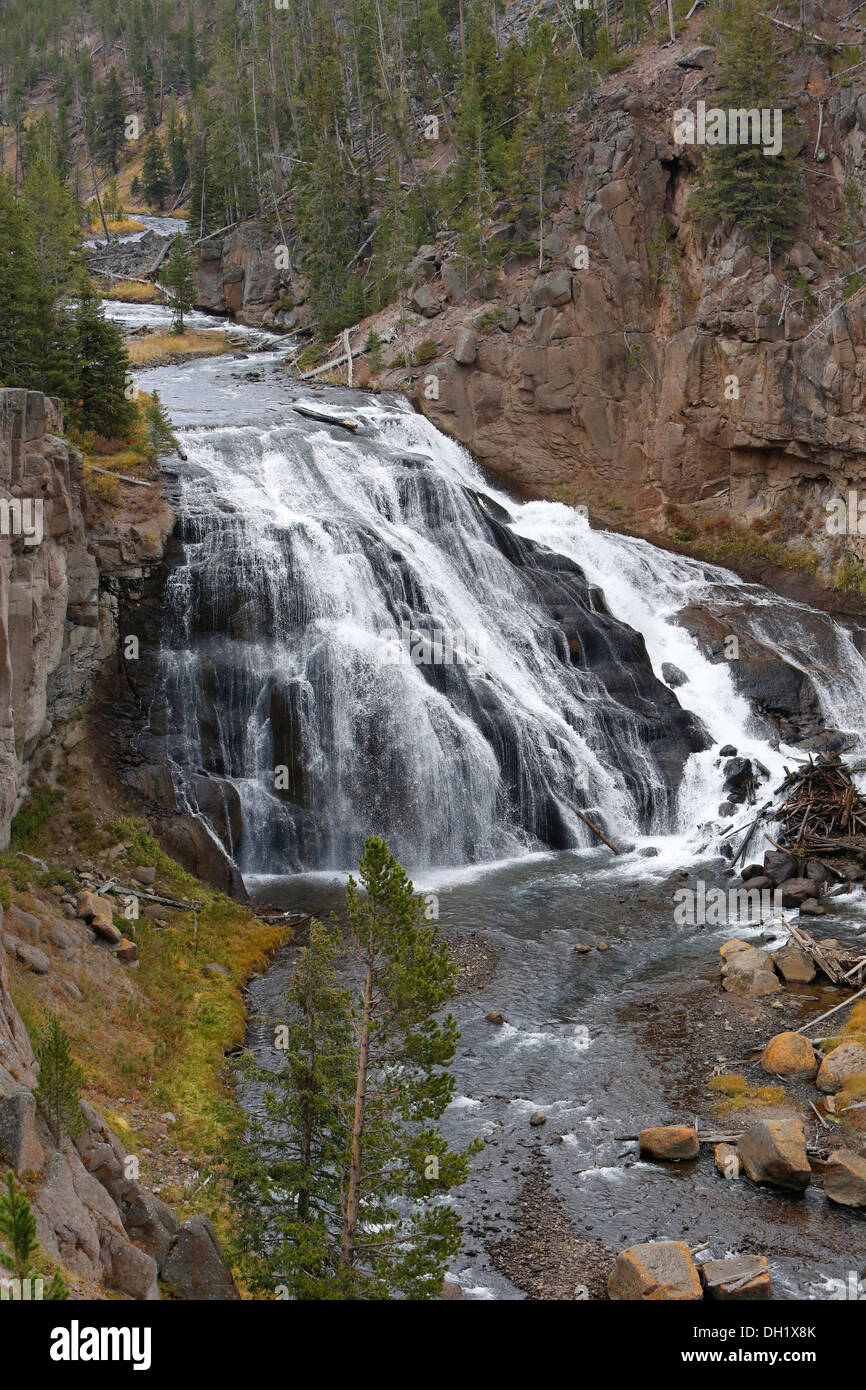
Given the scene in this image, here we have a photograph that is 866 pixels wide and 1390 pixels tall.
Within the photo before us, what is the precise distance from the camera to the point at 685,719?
1441 inches

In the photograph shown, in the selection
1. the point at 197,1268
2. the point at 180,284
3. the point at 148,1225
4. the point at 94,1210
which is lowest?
the point at 197,1268

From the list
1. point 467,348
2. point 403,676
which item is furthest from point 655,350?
point 403,676

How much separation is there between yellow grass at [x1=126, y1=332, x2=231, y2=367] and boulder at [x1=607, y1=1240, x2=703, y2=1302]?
5498 cm

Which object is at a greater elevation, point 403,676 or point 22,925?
point 403,676

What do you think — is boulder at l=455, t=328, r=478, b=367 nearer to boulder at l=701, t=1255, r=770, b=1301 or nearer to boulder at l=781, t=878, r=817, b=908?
boulder at l=781, t=878, r=817, b=908

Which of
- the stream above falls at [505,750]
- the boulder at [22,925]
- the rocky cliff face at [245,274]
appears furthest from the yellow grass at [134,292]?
the boulder at [22,925]

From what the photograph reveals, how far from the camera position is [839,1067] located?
19.4 metres

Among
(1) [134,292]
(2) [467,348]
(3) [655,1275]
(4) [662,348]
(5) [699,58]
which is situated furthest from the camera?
(1) [134,292]

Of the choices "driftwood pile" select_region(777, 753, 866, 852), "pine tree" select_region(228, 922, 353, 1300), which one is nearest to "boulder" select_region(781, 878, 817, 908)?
"driftwood pile" select_region(777, 753, 866, 852)

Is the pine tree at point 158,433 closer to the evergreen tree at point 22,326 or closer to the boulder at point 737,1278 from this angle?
the evergreen tree at point 22,326

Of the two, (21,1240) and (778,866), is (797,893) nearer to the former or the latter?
(778,866)

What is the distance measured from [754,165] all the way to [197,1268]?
1774 inches

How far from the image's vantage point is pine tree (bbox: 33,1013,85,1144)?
11.6 m

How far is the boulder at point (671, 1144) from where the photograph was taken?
17.5 m
